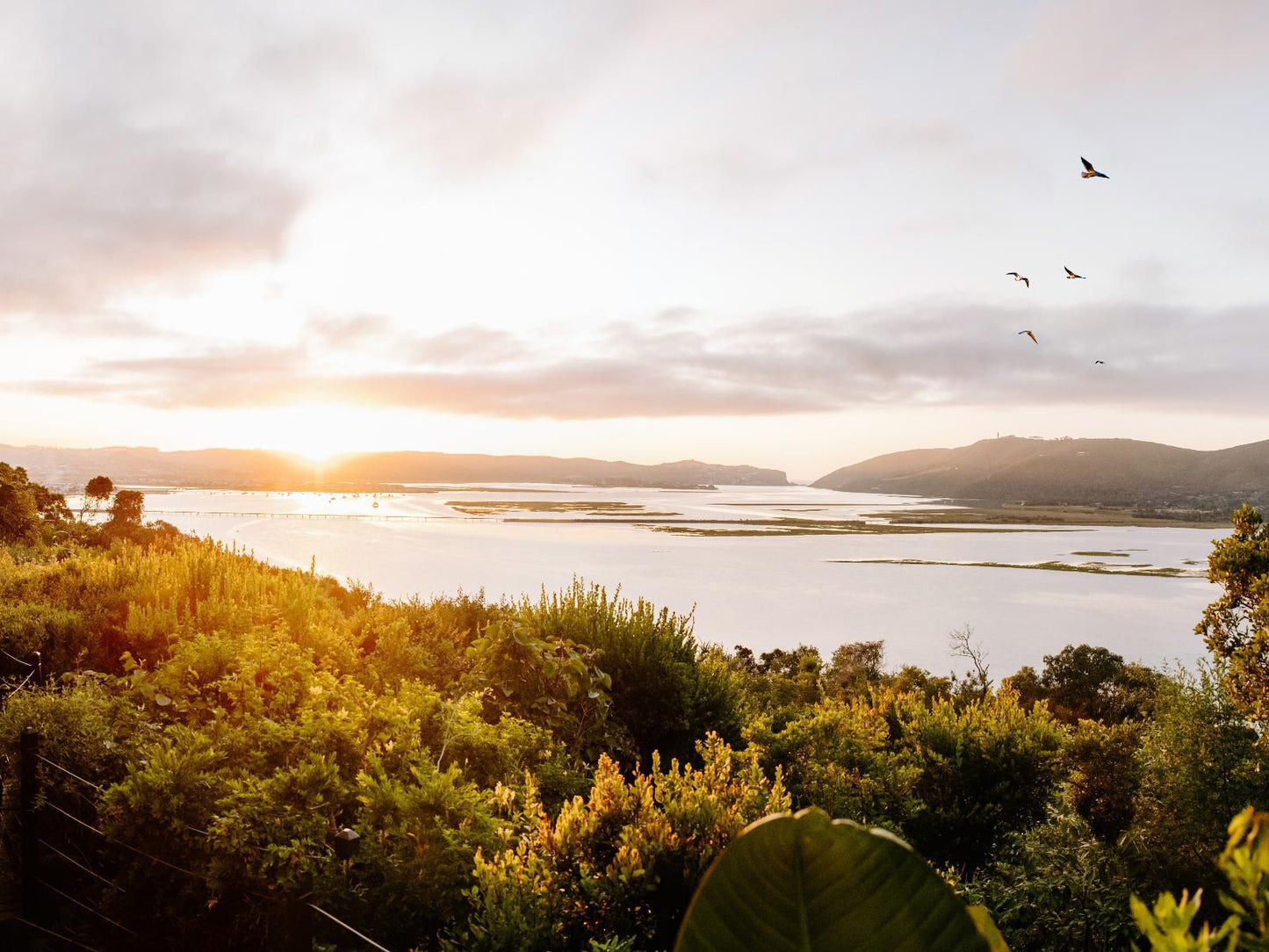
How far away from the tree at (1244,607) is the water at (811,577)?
46.6 feet

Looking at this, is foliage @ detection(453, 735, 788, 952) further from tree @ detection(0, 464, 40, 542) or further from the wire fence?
tree @ detection(0, 464, 40, 542)

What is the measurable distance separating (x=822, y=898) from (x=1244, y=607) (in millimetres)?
11408

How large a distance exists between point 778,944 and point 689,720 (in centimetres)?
598

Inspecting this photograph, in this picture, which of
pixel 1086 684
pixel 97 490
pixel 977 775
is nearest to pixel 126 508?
pixel 97 490

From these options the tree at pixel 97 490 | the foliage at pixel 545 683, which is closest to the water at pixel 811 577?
the tree at pixel 97 490

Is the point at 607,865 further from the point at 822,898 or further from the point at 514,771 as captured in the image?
the point at 822,898

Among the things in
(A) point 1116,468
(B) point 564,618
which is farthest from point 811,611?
(A) point 1116,468

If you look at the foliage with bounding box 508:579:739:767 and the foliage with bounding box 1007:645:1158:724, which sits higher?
the foliage with bounding box 508:579:739:767

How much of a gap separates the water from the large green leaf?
16849 mm

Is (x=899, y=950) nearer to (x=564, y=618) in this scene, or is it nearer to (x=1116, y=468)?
(x=564, y=618)

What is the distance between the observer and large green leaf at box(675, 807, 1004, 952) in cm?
50

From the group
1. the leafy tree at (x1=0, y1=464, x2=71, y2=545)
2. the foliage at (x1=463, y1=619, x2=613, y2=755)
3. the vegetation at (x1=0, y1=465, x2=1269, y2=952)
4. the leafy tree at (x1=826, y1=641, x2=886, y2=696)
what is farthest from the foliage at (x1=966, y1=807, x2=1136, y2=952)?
the leafy tree at (x1=826, y1=641, x2=886, y2=696)

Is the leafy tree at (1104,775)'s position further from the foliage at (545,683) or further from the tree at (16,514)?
the tree at (16,514)

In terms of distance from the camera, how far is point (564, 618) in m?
6.89
